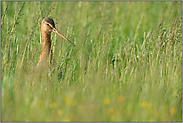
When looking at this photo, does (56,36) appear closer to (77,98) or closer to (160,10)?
(77,98)

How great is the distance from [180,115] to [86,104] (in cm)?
101

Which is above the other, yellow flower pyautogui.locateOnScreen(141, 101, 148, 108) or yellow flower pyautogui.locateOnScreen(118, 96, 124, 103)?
Answer: yellow flower pyautogui.locateOnScreen(118, 96, 124, 103)

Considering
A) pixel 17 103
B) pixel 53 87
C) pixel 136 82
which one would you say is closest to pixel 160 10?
pixel 136 82

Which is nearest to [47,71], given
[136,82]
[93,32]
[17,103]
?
[17,103]

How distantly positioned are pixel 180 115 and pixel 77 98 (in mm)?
1076

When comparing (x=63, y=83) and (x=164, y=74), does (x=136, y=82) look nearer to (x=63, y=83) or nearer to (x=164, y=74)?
(x=164, y=74)

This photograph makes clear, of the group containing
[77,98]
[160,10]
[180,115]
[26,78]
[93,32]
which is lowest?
[180,115]

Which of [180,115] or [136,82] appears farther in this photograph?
[136,82]

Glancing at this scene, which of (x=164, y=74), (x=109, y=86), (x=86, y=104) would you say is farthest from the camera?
(x=164, y=74)

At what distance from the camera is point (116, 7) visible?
19.2 feet

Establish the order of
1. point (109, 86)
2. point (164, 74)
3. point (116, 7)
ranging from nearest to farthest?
point (109, 86)
point (164, 74)
point (116, 7)

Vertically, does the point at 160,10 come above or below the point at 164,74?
above

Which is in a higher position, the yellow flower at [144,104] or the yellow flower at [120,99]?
the yellow flower at [120,99]

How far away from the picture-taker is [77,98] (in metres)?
2.66
